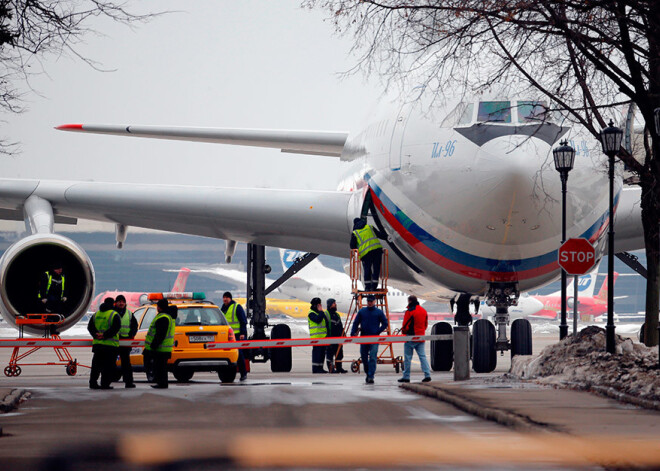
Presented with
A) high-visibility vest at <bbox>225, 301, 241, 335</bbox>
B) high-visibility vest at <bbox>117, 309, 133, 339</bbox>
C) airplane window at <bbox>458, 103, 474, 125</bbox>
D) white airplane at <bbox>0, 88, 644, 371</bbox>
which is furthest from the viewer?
high-visibility vest at <bbox>225, 301, 241, 335</bbox>

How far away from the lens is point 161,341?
15664 mm

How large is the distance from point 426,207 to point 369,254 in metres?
1.47

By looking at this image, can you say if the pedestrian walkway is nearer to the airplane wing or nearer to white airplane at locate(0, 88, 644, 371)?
white airplane at locate(0, 88, 644, 371)

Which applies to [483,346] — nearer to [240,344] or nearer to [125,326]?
[240,344]

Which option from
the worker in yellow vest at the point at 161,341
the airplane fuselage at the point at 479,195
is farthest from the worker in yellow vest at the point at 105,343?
the airplane fuselage at the point at 479,195

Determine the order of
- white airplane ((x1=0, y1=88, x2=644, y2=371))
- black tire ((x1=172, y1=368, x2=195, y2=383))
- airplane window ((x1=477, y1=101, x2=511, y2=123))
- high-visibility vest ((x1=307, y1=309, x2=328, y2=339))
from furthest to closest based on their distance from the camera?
high-visibility vest ((x1=307, y1=309, x2=328, y2=339))
black tire ((x1=172, y1=368, x2=195, y2=383))
airplane window ((x1=477, y1=101, x2=511, y2=123))
white airplane ((x1=0, y1=88, x2=644, y2=371))

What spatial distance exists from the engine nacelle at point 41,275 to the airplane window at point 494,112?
6.50 metres

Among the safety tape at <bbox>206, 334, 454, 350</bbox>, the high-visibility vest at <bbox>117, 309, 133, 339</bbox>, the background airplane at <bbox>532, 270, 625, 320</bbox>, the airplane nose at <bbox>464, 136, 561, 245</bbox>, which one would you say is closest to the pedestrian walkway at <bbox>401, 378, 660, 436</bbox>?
the safety tape at <bbox>206, 334, 454, 350</bbox>

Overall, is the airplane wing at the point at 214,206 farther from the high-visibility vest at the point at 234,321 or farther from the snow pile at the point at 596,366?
the snow pile at the point at 596,366

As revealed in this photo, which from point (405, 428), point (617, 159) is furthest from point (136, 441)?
point (617, 159)

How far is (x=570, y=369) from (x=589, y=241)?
255cm

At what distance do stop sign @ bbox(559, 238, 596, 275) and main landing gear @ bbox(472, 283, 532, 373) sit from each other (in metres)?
1.14

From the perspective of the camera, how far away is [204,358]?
17594mm

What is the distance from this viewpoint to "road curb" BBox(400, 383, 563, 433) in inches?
358
